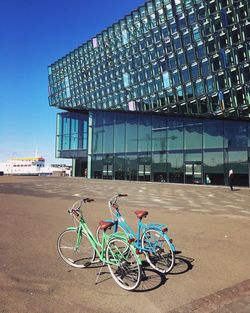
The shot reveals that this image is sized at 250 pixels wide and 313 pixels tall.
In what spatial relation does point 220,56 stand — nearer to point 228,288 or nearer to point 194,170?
point 194,170

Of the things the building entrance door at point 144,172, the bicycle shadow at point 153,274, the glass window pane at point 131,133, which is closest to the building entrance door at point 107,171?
the glass window pane at point 131,133

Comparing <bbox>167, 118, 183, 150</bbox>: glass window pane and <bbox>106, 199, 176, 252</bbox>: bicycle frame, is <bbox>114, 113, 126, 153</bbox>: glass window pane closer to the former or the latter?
<bbox>167, 118, 183, 150</bbox>: glass window pane

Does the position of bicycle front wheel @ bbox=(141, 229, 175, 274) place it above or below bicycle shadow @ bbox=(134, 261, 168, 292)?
above

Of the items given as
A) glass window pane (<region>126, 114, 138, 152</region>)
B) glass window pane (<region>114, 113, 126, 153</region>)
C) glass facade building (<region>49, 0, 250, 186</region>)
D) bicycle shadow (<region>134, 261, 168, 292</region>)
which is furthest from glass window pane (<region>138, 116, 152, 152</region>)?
bicycle shadow (<region>134, 261, 168, 292</region>)

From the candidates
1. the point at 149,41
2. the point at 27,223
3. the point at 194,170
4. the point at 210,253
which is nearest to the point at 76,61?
the point at 149,41

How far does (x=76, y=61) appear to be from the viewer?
53.1 metres

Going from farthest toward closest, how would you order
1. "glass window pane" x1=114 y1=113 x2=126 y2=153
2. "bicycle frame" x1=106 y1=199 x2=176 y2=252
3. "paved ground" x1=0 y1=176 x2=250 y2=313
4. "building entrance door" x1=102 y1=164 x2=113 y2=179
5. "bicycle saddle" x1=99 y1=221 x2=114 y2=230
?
1. "building entrance door" x1=102 y1=164 x2=113 y2=179
2. "glass window pane" x1=114 y1=113 x2=126 y2=153
3. "bicycle frame" x1=106 y1=199 x2=176 y2=252
4. "bicycle saddle" x1=99 y1=221 x2=114 y2=230
5. "paved ground" x1=0 y1=176 x2=250 y2=313

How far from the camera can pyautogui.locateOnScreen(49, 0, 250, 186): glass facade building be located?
103 feet

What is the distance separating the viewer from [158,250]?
19.3ft

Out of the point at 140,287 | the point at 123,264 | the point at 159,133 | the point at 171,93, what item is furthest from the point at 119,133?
the point at 140,287

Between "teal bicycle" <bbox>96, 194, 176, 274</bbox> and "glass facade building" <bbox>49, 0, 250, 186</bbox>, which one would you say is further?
"glass facade building" <bbox>49, 0, 250, 186</bbox>

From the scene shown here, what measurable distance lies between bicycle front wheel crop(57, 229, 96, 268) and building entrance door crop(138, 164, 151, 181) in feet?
107

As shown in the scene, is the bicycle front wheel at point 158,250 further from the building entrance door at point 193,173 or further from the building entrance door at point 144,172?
the building entrance door at point 144,172

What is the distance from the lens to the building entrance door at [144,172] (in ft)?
129
